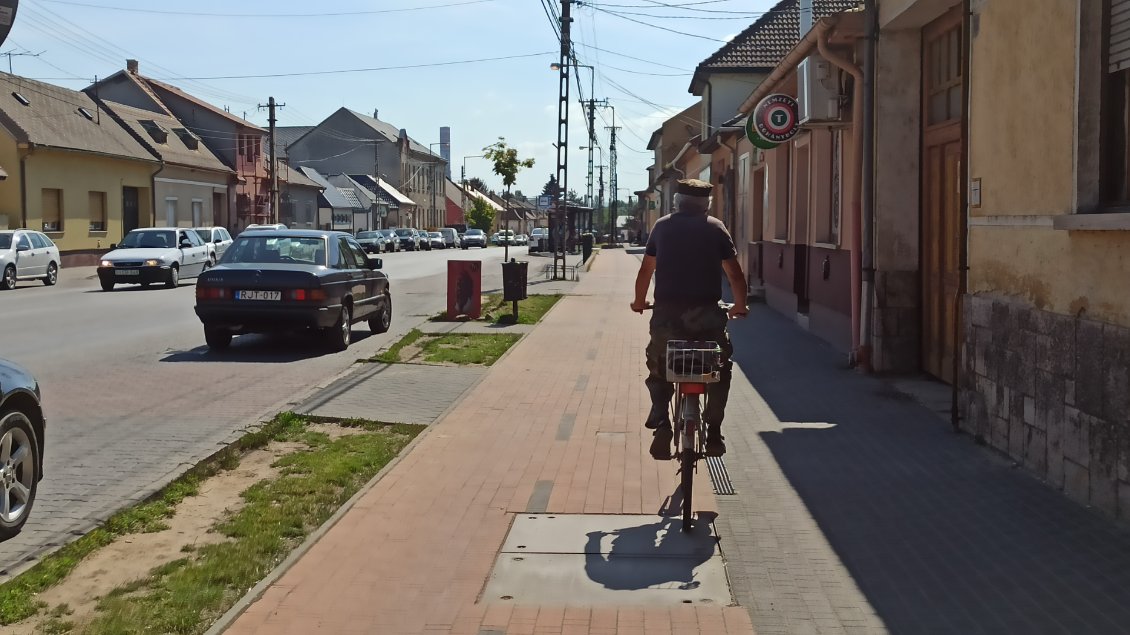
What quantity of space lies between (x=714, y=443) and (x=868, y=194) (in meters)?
5.88

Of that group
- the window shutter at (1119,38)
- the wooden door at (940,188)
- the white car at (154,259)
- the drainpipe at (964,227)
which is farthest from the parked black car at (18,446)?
the white car at (154,259)

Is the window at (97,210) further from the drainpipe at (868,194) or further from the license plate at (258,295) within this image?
the drainpipe at (868,194)

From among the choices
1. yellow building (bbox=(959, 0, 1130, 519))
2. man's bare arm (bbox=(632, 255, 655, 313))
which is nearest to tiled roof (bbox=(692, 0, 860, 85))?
yellow building (bbox=(959, 0, 1130, 519))

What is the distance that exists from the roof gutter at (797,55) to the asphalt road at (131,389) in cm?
637

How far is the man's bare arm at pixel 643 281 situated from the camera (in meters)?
6.54

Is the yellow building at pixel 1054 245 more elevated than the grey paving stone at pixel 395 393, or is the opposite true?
the yellow building at pixel 1054 245

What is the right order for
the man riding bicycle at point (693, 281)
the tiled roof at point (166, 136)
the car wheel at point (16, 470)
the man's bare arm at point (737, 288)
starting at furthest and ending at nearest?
the tiled roof at point (166, 136) < the man's bare arm at point (737, 288) < the man riding bicycle at point (693, 281) < the car wheel at point (16, 470)

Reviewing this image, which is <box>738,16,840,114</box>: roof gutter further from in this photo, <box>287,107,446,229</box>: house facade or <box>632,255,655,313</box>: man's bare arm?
<box>287,107,446,229</box>: house facade

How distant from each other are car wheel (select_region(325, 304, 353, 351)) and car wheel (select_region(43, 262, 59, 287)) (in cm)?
1889

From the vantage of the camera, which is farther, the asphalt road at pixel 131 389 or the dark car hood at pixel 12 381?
the asphalt road at pixel 131 389

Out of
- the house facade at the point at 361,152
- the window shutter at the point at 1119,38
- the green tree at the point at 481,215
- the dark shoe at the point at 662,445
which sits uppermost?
the house facade at the point at 361,152

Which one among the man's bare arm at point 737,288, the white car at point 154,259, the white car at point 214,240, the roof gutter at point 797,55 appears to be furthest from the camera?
the white car at point 214,240

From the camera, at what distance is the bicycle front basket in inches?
232

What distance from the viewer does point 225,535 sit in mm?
6023
